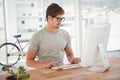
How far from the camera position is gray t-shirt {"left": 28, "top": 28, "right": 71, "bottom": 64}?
2366 mm

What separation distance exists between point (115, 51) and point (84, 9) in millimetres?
1612

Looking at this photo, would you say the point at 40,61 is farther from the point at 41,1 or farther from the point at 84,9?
the point at 84,9

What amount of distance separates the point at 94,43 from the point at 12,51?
12.2ft

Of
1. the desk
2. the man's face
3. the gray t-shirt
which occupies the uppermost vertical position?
the man's face

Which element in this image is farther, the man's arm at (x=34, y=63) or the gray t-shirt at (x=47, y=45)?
the gray t-shirt at (x=47, y=45)

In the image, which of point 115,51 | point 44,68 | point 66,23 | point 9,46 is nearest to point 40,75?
point 44,68

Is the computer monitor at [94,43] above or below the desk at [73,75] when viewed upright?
above

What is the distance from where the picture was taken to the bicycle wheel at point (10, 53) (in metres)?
5.18

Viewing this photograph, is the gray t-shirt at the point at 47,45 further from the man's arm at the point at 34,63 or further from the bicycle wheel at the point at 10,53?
the bicycle wheel at the point at 10,53

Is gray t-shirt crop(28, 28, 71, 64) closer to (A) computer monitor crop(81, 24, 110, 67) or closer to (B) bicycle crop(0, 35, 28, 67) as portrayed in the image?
(A) computer monitor crop(81, 24, 110, 67)

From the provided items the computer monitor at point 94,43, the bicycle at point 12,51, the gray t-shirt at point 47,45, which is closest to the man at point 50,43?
the gray t-shirt at point 47,45

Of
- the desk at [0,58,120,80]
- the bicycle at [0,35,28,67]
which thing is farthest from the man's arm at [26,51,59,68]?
the bicycle at [0,35,28,67]

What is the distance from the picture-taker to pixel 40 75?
6.19ft

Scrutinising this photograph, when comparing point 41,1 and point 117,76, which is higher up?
point 41,1
